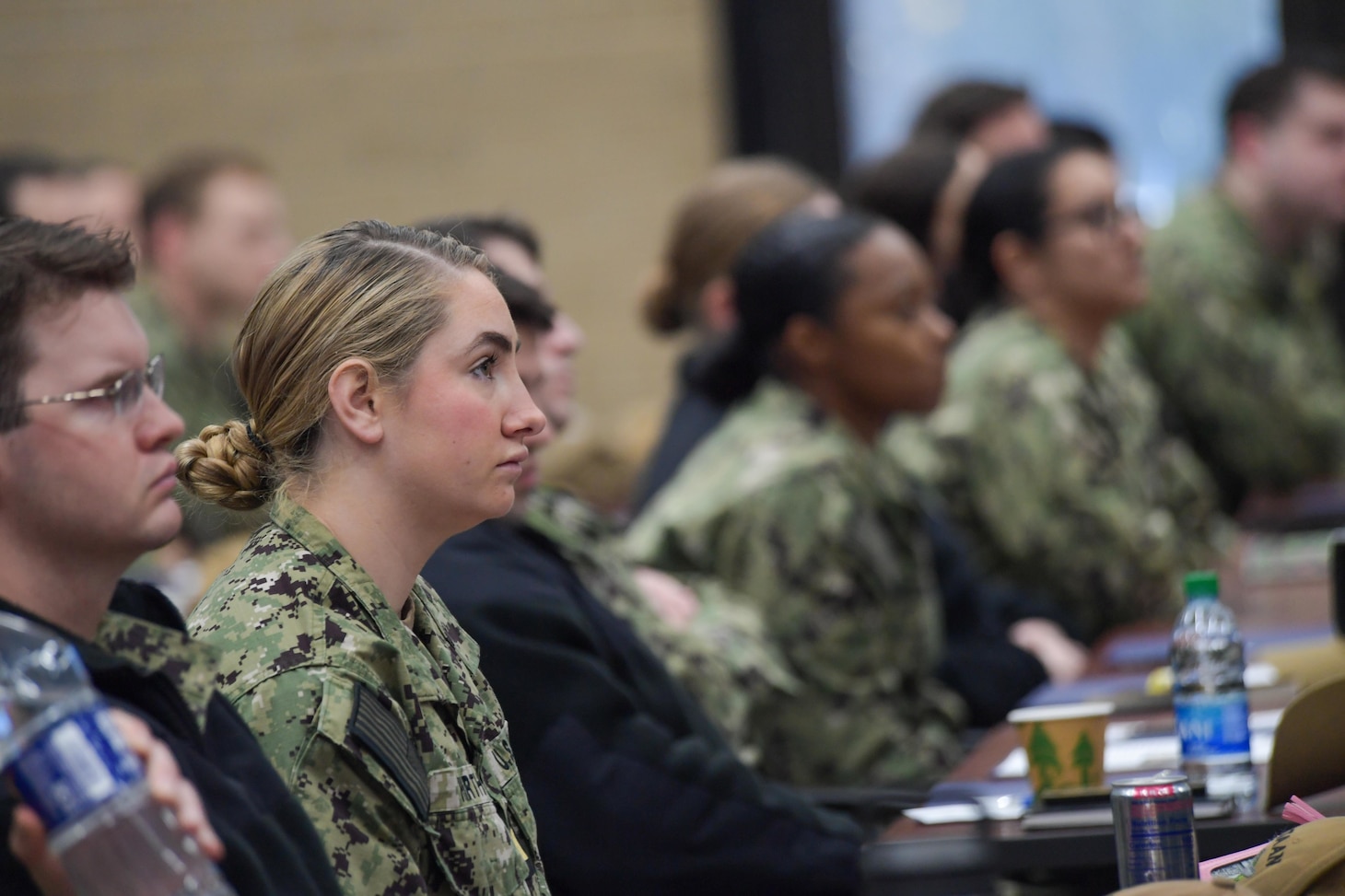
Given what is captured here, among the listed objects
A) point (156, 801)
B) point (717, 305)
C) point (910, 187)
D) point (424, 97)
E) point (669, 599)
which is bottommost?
point (669, 599)

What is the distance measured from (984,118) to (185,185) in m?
2.45

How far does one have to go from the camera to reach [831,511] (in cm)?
281

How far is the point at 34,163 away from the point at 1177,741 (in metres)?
3.94

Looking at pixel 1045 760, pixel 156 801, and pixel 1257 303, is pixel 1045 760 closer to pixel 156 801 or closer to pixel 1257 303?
pixel 156 801

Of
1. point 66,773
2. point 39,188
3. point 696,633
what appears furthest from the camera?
point 39,188

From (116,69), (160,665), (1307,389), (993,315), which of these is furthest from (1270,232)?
(160,665)

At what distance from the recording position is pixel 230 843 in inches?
47.1

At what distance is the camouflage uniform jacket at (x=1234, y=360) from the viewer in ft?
16.3

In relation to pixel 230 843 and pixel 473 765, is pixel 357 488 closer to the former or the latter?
pixel 473 765

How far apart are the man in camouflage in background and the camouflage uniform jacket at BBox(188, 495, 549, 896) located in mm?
3841

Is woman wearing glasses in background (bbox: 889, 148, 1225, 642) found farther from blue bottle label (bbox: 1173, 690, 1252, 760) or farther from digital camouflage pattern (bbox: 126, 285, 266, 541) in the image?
digital camouflage pattern (bbox: 126, 285, 266, 541)

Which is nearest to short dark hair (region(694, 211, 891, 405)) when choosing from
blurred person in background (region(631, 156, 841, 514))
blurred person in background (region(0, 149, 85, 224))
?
blurred person in background (region(631, 156, 841, 514))

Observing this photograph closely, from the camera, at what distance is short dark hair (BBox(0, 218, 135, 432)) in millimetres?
1171

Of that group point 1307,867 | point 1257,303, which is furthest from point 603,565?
point 1257,303
